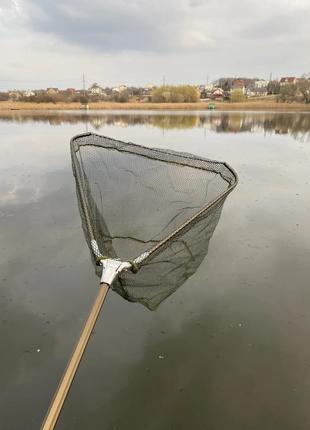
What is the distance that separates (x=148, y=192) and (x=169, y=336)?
6.65 ft

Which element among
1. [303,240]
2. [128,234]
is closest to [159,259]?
[128,234]

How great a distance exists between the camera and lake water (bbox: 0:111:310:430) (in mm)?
2533

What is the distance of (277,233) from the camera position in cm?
556

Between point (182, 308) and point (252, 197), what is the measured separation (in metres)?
4.52

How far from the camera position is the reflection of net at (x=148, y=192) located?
3.29 m

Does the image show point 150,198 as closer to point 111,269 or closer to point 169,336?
point 169,336

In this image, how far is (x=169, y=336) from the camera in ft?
10.8

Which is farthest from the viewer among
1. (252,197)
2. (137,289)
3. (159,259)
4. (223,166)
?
(252,197)

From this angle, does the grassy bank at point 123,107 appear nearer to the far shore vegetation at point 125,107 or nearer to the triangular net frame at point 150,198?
the far shore vegetation at point 125,107

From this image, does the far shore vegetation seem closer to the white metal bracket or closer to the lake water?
the lake water

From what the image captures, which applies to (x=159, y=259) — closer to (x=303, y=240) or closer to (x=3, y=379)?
(x=3, y=379)

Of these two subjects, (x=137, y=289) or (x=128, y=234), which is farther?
(x=128, y=234)

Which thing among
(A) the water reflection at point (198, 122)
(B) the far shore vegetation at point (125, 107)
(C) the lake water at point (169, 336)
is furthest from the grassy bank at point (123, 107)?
(C) the lake water at point (169, 336)

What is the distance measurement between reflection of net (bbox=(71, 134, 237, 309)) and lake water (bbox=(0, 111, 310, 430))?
68 cm
